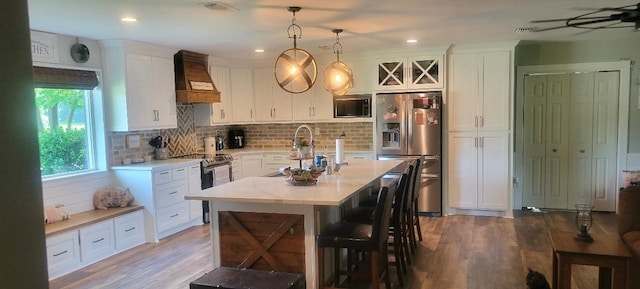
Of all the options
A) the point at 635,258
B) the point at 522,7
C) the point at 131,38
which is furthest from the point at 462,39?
the point at 131,38

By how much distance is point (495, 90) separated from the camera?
590cm

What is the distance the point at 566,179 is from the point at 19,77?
684cm

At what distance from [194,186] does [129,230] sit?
1.05 m

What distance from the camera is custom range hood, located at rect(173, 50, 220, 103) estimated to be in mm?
5949

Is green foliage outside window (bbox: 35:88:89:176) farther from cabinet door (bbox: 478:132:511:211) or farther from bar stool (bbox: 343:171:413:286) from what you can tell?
cabinet door (bbox: 478:132:511:211)

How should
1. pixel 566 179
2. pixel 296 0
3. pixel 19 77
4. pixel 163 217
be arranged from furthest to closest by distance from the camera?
pixel 566 179, pixel 163 217, pixel 296 0, pixel 19 77

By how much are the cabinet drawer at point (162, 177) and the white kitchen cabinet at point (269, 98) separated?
7.49 feet

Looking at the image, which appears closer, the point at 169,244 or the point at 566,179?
the point at 169,244

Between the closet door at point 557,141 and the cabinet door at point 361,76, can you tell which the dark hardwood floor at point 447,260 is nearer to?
the closet door at point 557,141

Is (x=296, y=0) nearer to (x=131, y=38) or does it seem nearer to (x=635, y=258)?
(x=131, y=38)

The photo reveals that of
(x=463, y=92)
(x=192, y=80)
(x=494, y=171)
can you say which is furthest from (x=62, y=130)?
(x=494, y=171)

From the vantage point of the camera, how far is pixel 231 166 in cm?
646

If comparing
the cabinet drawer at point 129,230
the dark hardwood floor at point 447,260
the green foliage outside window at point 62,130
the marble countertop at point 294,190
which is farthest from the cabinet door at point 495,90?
the green foliage outside window at point 62,130

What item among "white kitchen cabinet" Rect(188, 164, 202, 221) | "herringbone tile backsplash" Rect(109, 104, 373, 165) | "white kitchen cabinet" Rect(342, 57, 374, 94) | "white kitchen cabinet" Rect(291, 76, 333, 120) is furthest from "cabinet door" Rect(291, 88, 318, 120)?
"white kitchen cabinet" Rect(188, 164, 202, 221)
